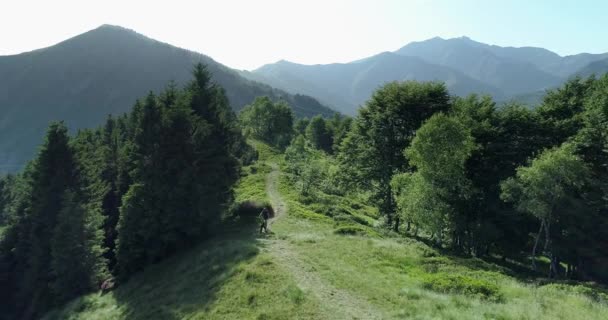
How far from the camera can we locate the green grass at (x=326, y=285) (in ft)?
61.0

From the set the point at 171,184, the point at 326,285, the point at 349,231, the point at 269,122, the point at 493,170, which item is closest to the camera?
the point at 326,285

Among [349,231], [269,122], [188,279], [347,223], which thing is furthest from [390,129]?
[269,122]

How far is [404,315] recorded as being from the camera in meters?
17.4

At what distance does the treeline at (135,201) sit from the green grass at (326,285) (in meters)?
2.98

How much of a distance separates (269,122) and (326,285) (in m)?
95.2

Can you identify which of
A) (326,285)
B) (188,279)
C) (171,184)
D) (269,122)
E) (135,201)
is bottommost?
(188,279)

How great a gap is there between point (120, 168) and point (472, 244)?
45994 millimetres

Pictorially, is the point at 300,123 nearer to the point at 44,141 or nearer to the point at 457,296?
the point at 44,141

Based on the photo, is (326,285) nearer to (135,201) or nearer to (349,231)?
(349,231)

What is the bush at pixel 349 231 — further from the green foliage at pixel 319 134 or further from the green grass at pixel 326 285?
the green foliage at pixel 319 134

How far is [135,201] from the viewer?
36594 mm

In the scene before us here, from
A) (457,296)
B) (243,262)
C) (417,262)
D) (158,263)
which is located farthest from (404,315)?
(158,263)

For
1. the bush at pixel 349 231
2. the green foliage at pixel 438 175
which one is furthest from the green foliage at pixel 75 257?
the green foliage at pixel 438 175

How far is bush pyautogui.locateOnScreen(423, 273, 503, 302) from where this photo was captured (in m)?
20.0
